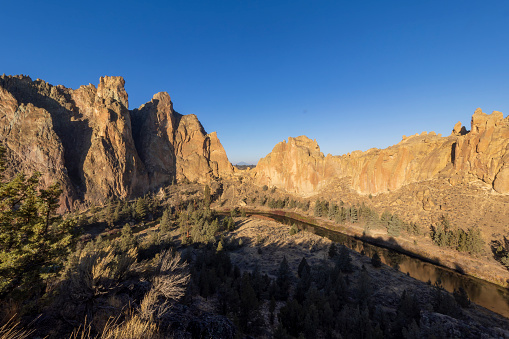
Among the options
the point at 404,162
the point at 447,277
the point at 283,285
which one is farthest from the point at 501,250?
the point at 283,285

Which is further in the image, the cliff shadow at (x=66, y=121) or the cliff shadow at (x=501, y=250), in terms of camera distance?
the cliff shadow at (x=66, y=121)

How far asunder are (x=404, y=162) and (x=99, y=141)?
303ft

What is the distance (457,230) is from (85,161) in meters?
94.0

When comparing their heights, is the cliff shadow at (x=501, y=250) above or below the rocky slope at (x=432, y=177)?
below

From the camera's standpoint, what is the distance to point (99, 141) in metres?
65.5

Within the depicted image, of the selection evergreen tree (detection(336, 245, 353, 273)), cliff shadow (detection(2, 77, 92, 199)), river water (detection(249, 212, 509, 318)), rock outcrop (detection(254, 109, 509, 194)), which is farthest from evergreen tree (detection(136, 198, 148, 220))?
rock outcrop (detection(254, 109, 509, 194))

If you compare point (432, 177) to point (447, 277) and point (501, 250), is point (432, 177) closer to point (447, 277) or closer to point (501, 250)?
point (501, 250)

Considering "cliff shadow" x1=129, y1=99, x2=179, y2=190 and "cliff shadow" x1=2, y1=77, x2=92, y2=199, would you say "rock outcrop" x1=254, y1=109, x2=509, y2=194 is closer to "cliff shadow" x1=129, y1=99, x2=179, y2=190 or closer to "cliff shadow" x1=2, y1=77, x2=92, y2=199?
"cliff shadow" x1=129, y1=99, x2=179, y2=190

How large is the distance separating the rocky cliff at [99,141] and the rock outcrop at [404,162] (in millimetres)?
31340

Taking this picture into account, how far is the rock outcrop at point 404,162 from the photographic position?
121ft

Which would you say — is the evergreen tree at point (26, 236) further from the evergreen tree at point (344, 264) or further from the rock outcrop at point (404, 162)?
the rock outcrop at point (404, 162)

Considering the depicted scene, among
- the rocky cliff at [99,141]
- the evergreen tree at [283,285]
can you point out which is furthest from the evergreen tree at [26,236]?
the rocky cliff at [99,141]

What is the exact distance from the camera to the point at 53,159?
182 feet

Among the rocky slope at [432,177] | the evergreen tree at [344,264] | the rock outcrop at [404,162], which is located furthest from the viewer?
the rock outcrop at [404,162]
